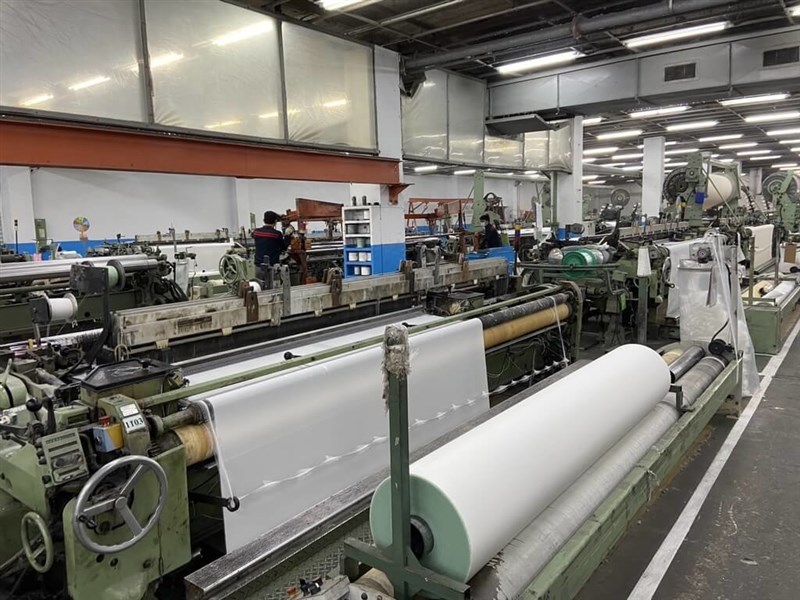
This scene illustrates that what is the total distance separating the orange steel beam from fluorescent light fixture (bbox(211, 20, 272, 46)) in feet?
2.97

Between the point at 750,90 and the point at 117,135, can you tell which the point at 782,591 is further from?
the point at 750,90

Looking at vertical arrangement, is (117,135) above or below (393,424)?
above

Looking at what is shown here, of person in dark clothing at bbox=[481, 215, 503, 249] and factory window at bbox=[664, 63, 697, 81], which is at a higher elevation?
factory window at bbox=[664, 63, 697, 81]

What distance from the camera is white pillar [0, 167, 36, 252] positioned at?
9.41m

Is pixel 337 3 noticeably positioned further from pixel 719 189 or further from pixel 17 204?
pixel 17 204

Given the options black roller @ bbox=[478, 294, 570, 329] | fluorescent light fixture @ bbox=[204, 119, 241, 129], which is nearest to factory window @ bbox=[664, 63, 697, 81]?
black roller @ bbox=[478, 294, 570, 329]

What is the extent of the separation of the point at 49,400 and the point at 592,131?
12.2 meters

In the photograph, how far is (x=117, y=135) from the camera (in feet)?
14.4

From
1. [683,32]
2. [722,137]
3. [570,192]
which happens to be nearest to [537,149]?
[570,192]

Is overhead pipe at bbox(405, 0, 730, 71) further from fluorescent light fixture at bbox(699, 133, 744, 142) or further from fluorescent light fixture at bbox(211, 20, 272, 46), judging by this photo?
fluorescent light fixture at bbox(699, 133, 744, 142)

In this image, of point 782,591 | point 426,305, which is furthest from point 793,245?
point 782,591

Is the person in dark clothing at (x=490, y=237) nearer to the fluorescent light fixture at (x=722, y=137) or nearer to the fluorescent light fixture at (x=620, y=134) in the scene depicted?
the fluorescent light fixture at (x=620, y=134)

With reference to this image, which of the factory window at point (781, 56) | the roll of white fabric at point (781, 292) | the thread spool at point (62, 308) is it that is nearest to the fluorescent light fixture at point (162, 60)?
the thread spool at point (62, 308)

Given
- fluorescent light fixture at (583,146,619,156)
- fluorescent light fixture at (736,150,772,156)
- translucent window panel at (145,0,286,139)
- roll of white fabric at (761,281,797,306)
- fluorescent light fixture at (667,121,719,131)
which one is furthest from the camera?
fluorescent light fixture at (736,150,772,156)
